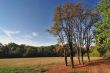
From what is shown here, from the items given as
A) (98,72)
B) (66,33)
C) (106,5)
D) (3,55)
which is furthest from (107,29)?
(3,55)

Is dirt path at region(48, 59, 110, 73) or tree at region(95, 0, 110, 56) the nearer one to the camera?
tree at region(95, 0, 110, 56)

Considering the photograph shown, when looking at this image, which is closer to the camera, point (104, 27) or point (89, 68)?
point (104, 27)

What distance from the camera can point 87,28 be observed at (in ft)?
173

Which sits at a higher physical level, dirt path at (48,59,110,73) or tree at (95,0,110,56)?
tree at (95,0,110,56)

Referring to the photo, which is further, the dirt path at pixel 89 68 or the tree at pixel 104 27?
the dirt path at pixel 89 68

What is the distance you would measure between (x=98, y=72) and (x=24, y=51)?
9774cm

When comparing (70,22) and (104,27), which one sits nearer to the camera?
(104,27)

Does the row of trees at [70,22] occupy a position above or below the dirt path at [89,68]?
above

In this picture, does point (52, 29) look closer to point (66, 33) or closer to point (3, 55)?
point (66, 33)

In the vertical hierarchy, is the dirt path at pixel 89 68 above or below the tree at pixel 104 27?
below

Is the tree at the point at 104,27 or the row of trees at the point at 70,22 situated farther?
the row of trees at the point at 70,22

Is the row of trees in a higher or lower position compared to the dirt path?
higher

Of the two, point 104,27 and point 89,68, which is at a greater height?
point 104,27

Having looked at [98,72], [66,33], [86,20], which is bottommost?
[98,72]
